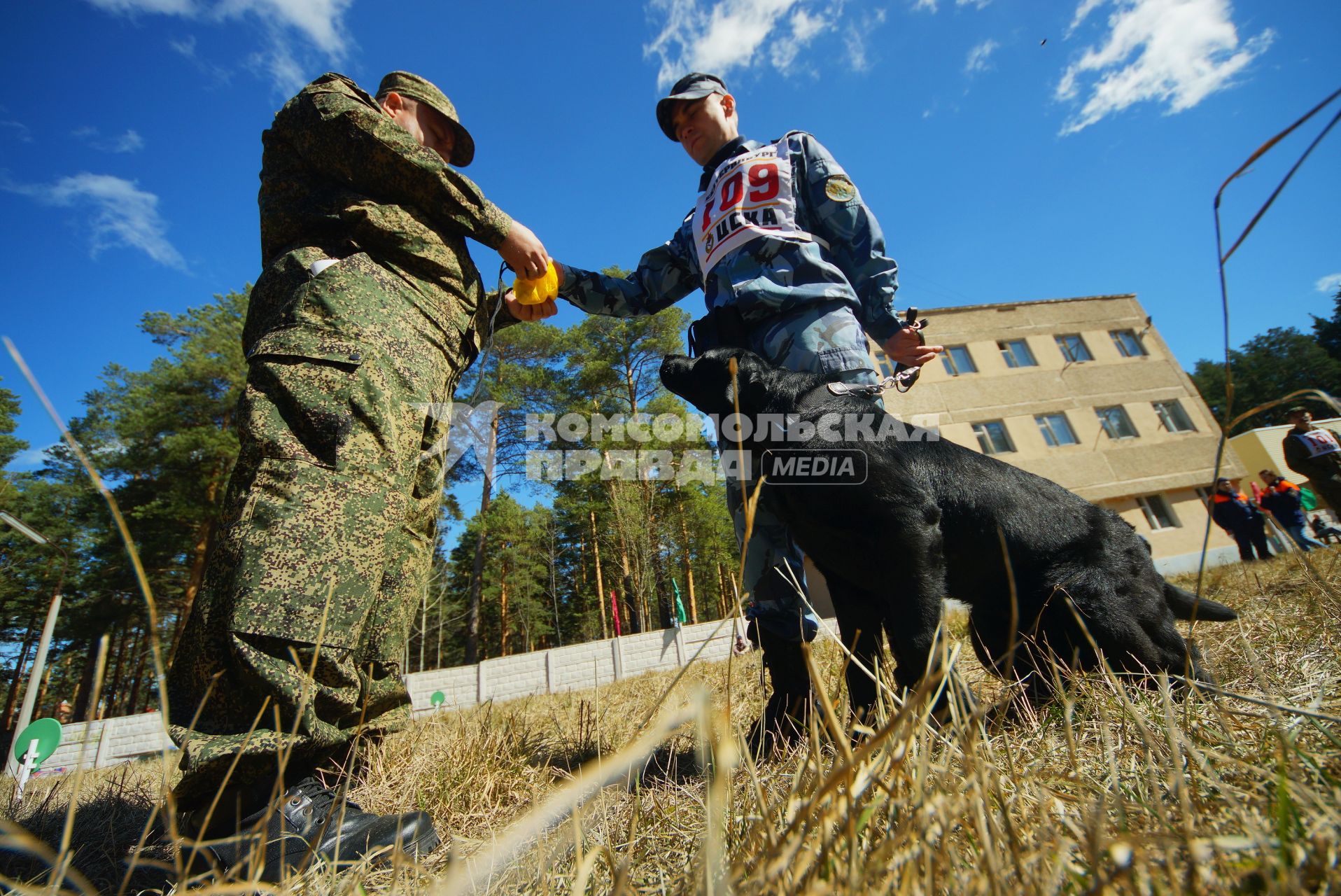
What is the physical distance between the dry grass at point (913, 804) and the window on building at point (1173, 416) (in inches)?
1019

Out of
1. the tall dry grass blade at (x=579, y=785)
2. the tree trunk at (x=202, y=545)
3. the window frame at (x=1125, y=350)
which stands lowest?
the tall dry grass blade at (x=579, y=785)

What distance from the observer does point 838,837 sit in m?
0.57

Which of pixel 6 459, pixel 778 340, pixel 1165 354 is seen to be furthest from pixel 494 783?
pixel 6 459

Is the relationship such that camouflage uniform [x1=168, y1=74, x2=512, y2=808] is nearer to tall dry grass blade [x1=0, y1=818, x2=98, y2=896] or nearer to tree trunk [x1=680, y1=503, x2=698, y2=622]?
tall dry grass blade [x1=0, y1=818, x2=98, y2=896]

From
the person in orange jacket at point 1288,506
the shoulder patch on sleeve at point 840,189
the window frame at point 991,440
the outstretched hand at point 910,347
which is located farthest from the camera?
the window frame at point 991,440

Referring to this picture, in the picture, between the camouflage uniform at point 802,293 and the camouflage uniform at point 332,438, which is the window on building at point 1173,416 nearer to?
the camouflage uniform at point 802,293

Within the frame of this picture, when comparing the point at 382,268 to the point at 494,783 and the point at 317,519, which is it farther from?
the point at 494,783

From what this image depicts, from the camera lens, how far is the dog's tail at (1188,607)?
187 cm

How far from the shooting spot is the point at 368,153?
2016 mm

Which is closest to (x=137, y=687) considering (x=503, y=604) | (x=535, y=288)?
(x=503, y=604)

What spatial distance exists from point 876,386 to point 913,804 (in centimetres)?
172

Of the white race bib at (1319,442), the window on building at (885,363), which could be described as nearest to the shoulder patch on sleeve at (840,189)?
the window on building at (885,363)

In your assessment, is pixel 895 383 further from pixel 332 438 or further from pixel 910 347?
pixel 332 438

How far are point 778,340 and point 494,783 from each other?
188 cm
